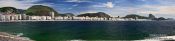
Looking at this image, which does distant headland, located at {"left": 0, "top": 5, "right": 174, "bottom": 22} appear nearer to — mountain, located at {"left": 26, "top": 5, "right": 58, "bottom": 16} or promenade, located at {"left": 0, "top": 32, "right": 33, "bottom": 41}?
mountain, located at {"left": 26, "top": 5, "right": 58, "bottom": 16}

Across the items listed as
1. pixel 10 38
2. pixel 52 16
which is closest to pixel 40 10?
pixel 52 16

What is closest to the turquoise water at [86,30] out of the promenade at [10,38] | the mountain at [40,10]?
the promenade at [10,38]

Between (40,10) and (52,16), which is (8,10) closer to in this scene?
(52,16)

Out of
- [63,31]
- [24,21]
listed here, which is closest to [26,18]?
[24,21]

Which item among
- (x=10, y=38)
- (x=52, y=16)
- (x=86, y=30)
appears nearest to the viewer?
(x=10, y=38)

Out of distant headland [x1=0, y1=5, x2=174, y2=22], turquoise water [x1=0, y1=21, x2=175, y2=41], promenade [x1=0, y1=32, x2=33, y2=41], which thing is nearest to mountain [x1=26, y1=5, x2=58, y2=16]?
distant headland [x1=0, y1=5, x2=174, y2=22]

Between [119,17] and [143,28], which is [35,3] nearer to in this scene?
[119,17]

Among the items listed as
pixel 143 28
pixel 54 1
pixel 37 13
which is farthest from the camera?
pixel 143 28
